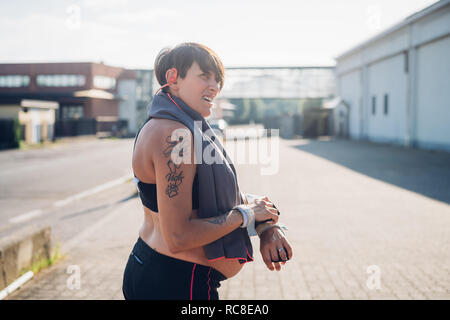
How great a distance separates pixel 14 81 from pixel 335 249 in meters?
54.5

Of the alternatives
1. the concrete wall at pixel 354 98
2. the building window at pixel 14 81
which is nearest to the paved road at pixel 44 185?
the concrete wall at pixel 354 98

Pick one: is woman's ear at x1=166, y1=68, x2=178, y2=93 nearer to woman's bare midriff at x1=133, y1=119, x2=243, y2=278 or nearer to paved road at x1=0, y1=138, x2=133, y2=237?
woman's bare midriff at x1=133, y1=119, x2=243, y2=278

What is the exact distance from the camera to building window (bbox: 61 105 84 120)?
49.4m

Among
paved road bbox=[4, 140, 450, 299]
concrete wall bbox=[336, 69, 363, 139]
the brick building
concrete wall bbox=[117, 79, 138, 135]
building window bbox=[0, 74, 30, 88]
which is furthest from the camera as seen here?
concrete wall bbox=[117, 79, 138, 135]

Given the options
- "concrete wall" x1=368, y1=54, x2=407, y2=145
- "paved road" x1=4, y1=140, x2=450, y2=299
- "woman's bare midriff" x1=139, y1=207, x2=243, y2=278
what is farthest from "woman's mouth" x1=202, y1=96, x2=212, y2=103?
"concrete wall" x1=368, y1=54, x2=407, y2=145

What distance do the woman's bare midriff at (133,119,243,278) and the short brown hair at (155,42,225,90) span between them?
251 millimetres

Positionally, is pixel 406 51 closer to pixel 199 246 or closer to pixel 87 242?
pixel 87 242

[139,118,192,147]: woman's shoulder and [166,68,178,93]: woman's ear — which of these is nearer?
[139,118,192,147]: woman's shoulder

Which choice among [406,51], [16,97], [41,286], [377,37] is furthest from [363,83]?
[16,97]

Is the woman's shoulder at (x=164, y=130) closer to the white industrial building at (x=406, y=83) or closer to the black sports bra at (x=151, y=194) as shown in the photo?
the black sports bra at (x=151, y=194)

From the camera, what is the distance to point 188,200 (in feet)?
5.65

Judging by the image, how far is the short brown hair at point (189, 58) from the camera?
1.78 m

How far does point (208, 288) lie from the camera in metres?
1.90

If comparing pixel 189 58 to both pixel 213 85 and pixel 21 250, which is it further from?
pixel 21 250
